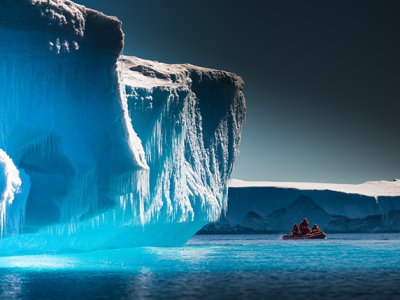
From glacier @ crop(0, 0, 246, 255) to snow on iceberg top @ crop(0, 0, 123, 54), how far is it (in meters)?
0.02

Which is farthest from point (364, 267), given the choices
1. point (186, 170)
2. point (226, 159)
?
point (226, 159)

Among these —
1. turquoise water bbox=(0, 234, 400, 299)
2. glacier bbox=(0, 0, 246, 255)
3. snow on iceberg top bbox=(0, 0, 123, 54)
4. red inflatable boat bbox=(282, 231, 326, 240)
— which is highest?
snow on iceberg top bbox=(0, 0, 123, 54)

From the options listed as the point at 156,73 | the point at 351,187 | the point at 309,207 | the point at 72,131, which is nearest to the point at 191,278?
the point at 72,131

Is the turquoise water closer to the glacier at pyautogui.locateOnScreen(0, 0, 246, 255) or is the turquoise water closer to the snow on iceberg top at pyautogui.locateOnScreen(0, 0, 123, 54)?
the glacier at pyautogui.locateOnScreen(0, 0, 246, 255)

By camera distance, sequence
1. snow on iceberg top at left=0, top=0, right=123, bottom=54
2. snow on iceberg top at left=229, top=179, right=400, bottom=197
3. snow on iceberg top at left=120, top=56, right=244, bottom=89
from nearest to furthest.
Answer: snow on iceberg top at left=0, top=0, right=123, bottom=54 → snow on iceberg top at left=120, top=56, right=244, bottom=89 → snow on iceberg top at left=229, top=179, right=400, bottom=197

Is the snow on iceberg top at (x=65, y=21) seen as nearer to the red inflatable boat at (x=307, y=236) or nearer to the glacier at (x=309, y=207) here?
the red inflatable boat at (x=307, y=236)

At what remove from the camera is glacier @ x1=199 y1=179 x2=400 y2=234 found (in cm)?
5006

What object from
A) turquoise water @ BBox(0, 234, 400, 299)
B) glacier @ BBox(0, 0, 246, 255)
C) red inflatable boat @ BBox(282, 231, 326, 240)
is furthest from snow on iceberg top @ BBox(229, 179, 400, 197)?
turquoise water @ BBox(0, 234, 400, 299)

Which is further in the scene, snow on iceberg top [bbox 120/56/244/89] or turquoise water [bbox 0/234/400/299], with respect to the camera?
snow on iceberg top [bbox 120/56/244/89]

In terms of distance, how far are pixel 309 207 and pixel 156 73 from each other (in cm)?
3036

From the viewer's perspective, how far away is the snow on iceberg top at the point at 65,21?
15766 millimetres

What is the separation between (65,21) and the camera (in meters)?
16.5

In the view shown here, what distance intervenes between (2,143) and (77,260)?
4865 mm

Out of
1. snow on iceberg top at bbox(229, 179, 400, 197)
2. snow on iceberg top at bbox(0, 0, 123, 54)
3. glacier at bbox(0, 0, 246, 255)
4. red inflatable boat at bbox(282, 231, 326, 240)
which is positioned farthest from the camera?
snow on iceberg top at bbox(229, 179, 400, 197)
